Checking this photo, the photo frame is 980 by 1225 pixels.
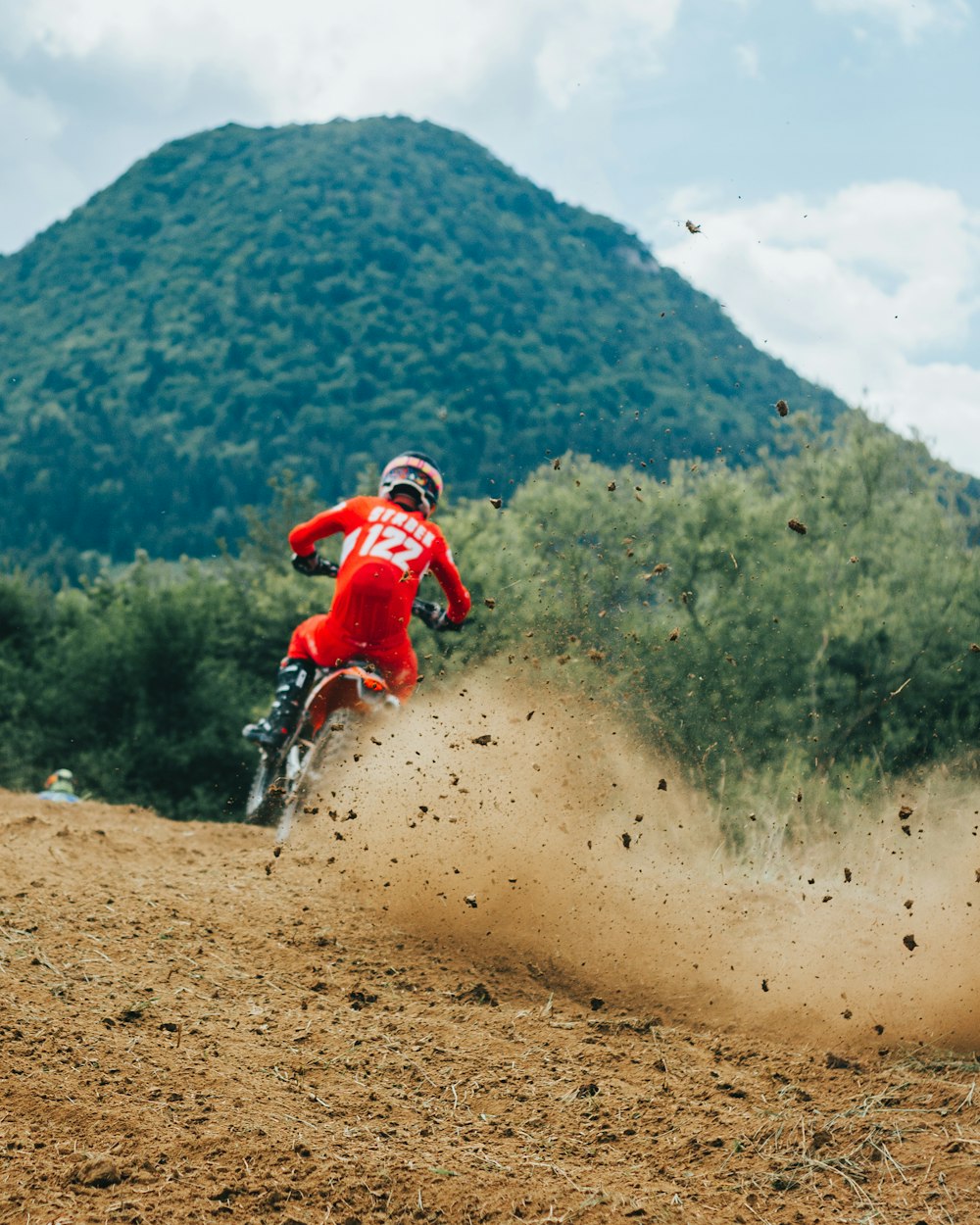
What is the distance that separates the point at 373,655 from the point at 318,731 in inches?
28.6

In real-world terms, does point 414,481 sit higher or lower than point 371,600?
higher

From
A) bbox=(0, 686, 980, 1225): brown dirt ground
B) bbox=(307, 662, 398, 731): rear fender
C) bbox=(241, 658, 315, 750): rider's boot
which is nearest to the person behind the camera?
bbox=(0, 686, 980, 1225): brown dirt ground

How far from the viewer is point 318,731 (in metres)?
7.09

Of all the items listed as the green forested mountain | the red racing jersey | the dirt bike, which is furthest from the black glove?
the green forested mountain

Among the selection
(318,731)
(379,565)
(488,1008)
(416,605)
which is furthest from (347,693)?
(488,1008)

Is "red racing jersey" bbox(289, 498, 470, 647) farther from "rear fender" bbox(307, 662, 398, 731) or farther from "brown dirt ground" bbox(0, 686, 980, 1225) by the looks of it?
"brown dirt ground" bbox(0, 686, 980, 1225)

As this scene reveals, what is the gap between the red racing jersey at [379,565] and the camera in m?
7.40

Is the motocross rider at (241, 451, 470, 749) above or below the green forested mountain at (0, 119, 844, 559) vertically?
below

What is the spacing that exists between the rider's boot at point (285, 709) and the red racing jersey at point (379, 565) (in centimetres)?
47

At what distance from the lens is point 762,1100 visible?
12.1 feet

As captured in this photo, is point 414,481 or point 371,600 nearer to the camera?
point 371,600

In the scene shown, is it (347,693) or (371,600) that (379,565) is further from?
(347,693)

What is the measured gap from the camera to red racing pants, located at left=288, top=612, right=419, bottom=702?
24.7ft

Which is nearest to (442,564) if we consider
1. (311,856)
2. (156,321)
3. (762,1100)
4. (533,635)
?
(533,635)
